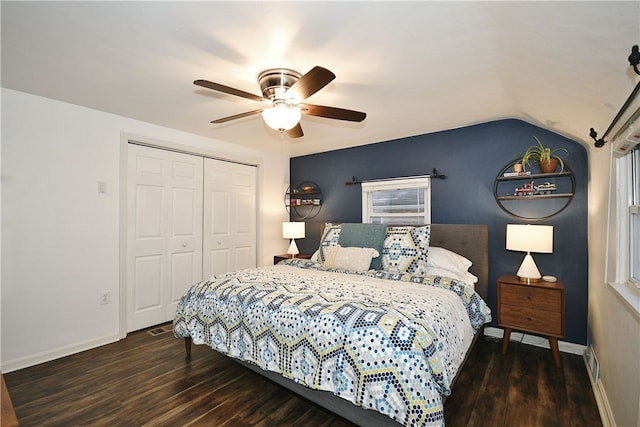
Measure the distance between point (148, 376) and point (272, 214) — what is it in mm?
2887

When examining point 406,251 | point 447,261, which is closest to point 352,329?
point 406,251

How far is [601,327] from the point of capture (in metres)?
2.20

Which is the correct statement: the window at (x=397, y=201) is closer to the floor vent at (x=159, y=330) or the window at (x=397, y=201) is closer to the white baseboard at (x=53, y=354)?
the floor vent at (x=159, y=330)

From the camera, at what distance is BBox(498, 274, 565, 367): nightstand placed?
2.60 metres

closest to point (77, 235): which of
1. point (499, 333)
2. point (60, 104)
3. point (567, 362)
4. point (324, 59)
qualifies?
point (60, 104)

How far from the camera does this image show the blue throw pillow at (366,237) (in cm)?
320

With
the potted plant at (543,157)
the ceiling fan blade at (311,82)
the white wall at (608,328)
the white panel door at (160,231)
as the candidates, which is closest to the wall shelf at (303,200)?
the white panel door at (160,231)

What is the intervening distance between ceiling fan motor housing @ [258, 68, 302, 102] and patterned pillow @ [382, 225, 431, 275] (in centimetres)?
185

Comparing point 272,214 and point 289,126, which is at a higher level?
point 289,126

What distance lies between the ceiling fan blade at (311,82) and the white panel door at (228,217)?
8.30 feet

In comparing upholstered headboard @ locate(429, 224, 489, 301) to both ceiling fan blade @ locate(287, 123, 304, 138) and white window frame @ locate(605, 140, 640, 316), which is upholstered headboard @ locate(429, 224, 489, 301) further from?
ceiling fan blade @ locate(287, 123, 304, 138)

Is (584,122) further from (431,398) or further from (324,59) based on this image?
(431,398)

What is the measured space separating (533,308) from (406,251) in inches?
46.4

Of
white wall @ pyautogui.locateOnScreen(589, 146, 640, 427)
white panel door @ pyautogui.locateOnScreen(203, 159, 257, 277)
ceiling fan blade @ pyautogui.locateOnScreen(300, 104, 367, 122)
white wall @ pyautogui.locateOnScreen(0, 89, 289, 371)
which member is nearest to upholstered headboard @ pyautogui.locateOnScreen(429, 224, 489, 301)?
white wall @ pyautogui.locateOnScreen(589, 146, 640, 427)
